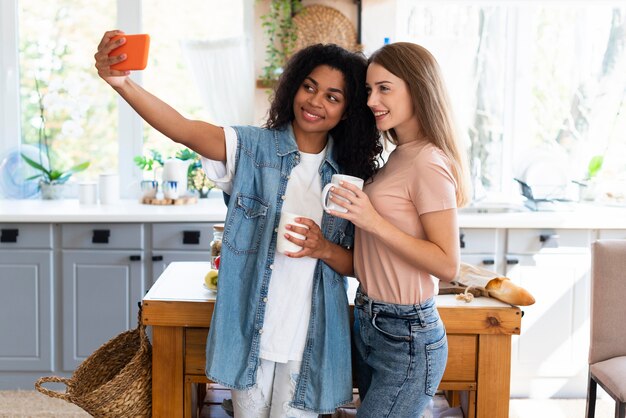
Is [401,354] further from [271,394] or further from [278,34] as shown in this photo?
[278,34]

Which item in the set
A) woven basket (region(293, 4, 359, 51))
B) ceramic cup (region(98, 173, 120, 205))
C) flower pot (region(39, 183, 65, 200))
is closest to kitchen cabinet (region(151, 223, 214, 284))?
ceramic cup (region(98, 173, 120, 205))

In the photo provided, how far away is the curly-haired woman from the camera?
1.86 meters

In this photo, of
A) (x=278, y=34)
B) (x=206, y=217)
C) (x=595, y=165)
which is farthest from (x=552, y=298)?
(x=278, y=34)

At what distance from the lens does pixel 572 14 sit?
4.30m

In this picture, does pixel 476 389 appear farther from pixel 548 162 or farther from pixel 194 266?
pixel 548 162

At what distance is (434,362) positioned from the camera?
5.92ft

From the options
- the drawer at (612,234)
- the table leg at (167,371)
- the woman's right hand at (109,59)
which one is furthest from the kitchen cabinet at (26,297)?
the drawer at (612,234)

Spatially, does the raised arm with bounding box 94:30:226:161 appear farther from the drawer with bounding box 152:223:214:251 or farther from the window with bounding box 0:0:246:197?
the window with bounding box 0:0:246:197

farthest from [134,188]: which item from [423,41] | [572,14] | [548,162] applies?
[572,14]

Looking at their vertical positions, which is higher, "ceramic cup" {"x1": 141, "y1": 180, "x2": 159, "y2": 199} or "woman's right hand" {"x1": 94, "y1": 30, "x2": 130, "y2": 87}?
"woman's right hand" {"x1": 94, "y1": 30, "x2": 130, "y2": 87}

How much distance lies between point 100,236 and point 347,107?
2.04 meters

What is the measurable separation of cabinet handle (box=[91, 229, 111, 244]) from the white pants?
1863 millimetres

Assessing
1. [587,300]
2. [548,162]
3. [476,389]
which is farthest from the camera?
[548,162]

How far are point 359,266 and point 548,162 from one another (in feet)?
8.33
